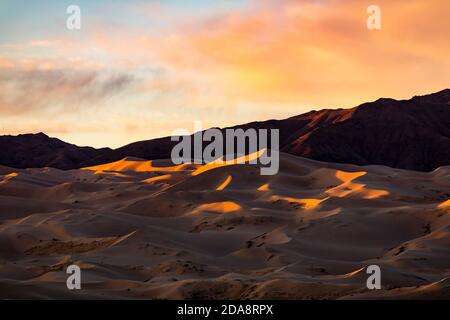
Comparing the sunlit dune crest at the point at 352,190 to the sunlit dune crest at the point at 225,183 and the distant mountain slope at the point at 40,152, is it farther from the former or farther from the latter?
the distant mountain slope at the point at 40,152

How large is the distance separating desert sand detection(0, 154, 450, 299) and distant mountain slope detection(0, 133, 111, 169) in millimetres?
64757

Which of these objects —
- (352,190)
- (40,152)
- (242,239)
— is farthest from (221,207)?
(40,152)

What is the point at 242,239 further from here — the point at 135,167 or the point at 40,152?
the point at 40,152

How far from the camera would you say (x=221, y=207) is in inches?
993

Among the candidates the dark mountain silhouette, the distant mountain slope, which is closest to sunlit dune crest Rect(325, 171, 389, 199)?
the dark mountain silhouette

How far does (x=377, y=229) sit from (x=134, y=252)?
21.0ft

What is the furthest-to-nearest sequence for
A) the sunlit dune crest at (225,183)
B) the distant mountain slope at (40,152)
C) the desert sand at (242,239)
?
1. the distant mountain slope at (40,152)
2. the sunlit dune crest at (225,183)
3. the desert sand at (242,239)

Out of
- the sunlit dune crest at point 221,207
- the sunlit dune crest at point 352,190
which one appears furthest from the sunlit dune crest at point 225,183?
the sunlit dune crest at point 221,207

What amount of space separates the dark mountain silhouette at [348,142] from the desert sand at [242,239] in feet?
160

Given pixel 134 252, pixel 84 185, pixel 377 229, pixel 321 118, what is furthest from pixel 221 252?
pixel 321 118

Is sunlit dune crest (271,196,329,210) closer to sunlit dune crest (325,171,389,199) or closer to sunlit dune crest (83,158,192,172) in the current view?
sunlit dune crest (325,171,389,199)

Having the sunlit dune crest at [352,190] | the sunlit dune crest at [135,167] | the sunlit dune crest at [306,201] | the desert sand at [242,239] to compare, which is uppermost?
the sunlit dune crest at [135,167]

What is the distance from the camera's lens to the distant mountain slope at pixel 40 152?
319 ft
